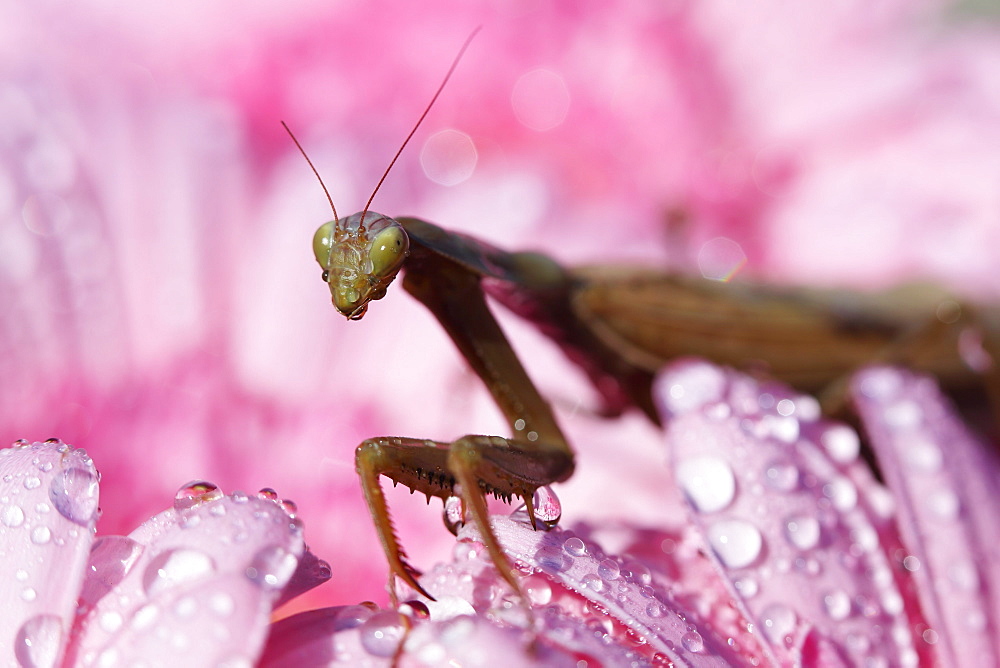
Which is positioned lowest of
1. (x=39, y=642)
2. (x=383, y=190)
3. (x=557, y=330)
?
(x=39, y=642)

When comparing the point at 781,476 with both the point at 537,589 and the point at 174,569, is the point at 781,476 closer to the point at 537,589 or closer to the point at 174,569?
the point at 537,589

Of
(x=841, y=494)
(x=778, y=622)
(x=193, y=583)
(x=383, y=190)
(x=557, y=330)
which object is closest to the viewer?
(x=193, y=583)

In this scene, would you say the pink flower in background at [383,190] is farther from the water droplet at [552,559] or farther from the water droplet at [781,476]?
the water droplet at [552,559]

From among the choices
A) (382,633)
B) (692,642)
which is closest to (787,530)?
(692,642)

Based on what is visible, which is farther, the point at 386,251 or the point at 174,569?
the point at 386,251

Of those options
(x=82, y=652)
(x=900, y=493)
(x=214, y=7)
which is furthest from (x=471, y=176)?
(x=82, y=652)

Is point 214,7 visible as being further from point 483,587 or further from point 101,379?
point 483,587

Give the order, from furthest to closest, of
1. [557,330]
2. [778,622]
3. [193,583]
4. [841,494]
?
[557,330]
[841,494]
[778,622]
[193,583]
